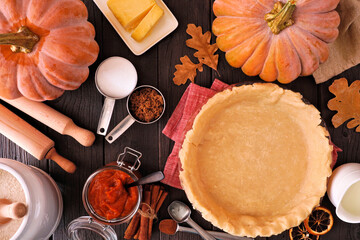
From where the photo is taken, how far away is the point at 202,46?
1256mm

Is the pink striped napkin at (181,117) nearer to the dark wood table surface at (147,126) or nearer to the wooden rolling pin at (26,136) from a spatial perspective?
the dark wood table surface at (147,126)

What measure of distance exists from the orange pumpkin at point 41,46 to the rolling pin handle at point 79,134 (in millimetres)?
168

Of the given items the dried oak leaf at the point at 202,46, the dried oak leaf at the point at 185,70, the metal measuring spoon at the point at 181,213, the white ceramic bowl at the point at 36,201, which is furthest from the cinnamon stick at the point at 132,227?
the dried oak leaf at the point at 202,46

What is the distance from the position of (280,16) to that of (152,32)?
1.57 ft

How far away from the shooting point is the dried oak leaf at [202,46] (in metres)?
1.25

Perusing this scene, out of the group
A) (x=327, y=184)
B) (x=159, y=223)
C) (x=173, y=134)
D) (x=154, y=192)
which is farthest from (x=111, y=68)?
(x=327, y=184)

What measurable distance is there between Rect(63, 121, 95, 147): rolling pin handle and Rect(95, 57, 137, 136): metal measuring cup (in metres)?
0.15

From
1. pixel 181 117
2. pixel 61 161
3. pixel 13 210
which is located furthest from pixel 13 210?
pixel 181 117

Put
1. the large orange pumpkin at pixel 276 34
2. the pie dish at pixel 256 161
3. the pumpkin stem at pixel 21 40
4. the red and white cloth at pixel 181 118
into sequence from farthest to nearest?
the red and white cloth at pixel 181 118 < the pie dish at pixel 256 161 < the large orange pumpkin at pixel 276 34 < the pumpkin stem at pixel 21 40

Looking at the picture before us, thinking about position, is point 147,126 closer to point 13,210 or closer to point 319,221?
point 13,210

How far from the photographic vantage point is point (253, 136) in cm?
117

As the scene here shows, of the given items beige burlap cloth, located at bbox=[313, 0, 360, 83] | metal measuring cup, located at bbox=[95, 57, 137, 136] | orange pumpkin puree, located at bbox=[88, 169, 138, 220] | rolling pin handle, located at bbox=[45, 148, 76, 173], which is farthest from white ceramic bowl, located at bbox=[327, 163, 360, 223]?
rolling pin handle, located at bbox=[45, 148, 76, 173]

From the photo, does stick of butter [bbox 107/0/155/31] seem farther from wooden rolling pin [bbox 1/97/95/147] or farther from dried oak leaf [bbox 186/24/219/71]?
wooden rolling pin [bbox 1/97/95/147]

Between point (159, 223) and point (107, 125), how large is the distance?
43 cm
